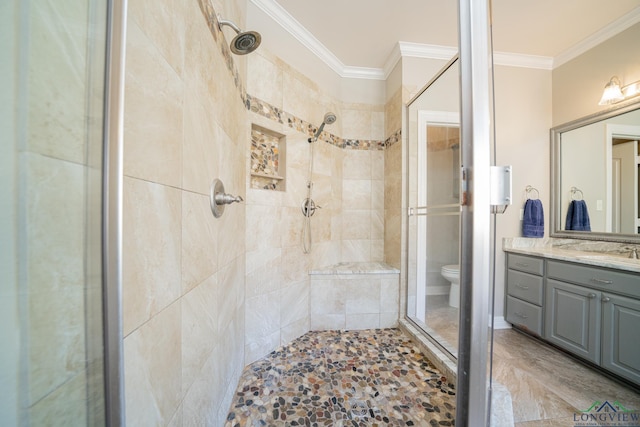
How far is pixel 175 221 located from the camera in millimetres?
703

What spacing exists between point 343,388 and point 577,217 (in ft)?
8.43

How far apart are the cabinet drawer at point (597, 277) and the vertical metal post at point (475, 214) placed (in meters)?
1.79

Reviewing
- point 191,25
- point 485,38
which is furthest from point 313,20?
point 485,38

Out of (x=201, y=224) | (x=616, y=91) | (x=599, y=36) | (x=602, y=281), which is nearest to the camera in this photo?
(x=201, y=224)

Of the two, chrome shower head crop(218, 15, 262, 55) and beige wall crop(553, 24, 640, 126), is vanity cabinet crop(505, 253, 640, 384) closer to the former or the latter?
beige wall crop(553, 24, 640, 126)

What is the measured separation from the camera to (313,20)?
1.91 m

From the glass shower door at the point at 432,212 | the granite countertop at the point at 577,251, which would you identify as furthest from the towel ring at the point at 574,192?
Result: the glass shower door at the point at 432,212

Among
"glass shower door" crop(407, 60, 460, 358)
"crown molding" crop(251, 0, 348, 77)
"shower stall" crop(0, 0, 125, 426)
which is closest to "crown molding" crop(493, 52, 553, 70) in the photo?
"glass shower door" crop(407, 60, 460, 358)

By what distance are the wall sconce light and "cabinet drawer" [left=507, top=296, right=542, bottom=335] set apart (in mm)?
1820

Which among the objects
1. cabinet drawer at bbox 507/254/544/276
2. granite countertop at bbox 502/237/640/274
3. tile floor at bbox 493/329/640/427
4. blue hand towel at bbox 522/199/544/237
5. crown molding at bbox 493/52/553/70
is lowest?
tile floor at bbox 493/329/640/427

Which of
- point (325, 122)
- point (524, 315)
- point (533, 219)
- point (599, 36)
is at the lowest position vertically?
point (524, 315)

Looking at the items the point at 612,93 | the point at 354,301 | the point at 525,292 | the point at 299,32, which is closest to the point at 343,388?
the point at 354,301

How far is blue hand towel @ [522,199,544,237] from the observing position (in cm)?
216

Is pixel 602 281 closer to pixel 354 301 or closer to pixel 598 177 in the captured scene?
pixel 598 177
